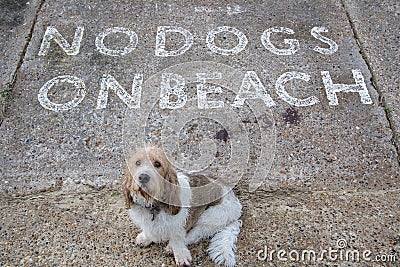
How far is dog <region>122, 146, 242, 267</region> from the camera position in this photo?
9.25 feet

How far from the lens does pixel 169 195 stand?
293 centimetres

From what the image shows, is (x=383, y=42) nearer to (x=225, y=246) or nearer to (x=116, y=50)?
(x=116, y=50)

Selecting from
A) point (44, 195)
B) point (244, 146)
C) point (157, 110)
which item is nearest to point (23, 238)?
point (44, 195)

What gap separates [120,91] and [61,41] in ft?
3.74

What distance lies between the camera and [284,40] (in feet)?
16.9

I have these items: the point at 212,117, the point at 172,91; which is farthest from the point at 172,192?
the point at 172,91

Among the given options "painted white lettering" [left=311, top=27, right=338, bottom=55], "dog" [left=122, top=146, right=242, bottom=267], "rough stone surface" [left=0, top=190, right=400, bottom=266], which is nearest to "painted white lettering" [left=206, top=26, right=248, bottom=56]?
"painted white lettering" [left=311, top=27, right=338, bottom=55]

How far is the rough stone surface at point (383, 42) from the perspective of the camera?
15.0ft

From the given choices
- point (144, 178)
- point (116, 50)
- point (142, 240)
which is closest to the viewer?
point (144, 178)

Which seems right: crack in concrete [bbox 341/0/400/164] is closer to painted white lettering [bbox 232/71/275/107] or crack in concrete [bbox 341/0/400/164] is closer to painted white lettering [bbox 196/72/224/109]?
painted white lettering [bbox 232/71/275/107]

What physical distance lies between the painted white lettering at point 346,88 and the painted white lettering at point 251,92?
64cm

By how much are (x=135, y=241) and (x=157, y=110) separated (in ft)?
4.94

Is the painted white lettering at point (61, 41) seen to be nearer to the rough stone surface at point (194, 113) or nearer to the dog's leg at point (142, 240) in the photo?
the rough stone surface at point (194, 113)

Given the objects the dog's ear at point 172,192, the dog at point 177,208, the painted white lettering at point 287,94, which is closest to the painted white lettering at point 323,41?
the painted white lettering at point 287,94
